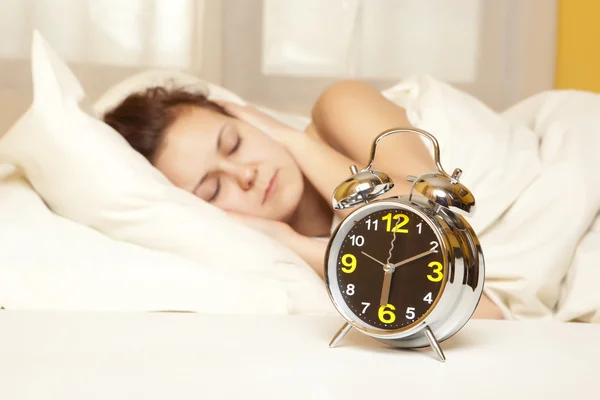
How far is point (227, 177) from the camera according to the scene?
164 centimetres

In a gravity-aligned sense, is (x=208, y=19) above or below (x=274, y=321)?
above

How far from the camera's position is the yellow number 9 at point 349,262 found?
883 millimetres

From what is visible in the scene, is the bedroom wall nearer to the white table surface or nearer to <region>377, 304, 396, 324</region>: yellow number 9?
the white table surface

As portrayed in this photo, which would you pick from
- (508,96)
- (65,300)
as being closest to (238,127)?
(65,300)

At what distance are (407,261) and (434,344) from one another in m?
0.10

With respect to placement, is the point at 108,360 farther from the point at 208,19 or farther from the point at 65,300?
the point at 208,19

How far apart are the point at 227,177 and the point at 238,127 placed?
148 millimetres

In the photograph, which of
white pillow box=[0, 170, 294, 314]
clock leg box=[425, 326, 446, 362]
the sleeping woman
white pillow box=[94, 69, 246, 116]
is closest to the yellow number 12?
clock leg box=[425, 326, 446, 362]

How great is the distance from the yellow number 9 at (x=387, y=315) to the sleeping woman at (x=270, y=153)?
682 millimetres

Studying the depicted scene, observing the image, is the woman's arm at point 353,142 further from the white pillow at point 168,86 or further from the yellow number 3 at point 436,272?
the yellow number 3 at point 436,272

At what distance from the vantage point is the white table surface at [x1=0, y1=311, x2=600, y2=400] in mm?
688

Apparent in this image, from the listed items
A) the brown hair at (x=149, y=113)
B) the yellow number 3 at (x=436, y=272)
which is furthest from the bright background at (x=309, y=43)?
the yellow number 3 at (x=436, y=272)

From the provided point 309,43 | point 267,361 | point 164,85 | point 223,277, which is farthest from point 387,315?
point 309,43

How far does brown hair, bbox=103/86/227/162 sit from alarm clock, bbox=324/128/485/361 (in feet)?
3.00
